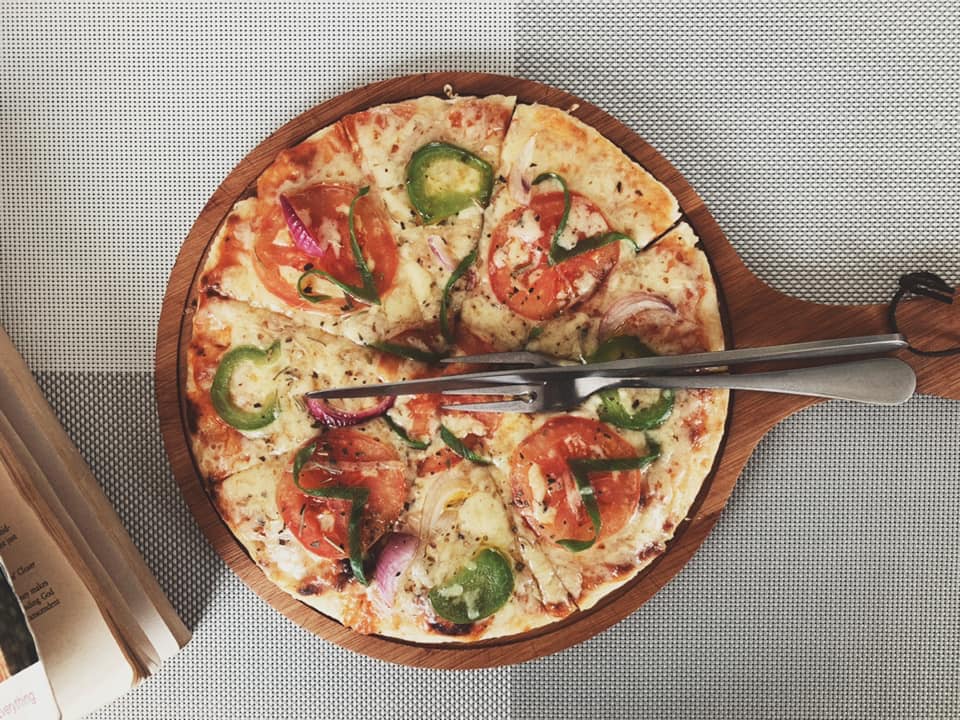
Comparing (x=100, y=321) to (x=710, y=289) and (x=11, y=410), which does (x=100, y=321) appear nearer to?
(x=11, y=410)

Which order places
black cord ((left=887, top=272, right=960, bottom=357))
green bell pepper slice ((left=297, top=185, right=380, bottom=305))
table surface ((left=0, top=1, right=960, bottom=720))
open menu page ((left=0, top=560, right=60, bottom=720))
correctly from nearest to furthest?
open menu page ((left=0, top=560, right=60, bottom=720))
green bell pepper slice ((left=297, top=185, right=380, bottom=305))
black cord ((left=887, top=272, right=960, bottom=357))
table surface ((left=0, top=1, right=960, bottom=720))

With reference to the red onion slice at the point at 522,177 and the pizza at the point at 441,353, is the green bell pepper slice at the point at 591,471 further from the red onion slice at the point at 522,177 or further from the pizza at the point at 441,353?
the red onion slice at the point at 522,177

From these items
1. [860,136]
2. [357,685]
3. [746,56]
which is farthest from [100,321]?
[860,136]

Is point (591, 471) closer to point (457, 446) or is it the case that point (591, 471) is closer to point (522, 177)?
point (457, 446)

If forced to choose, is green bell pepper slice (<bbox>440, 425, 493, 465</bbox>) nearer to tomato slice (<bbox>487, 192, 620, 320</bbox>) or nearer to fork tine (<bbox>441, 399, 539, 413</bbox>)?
fork tine (<bbox>441, 399, 539, 413</bbox>)

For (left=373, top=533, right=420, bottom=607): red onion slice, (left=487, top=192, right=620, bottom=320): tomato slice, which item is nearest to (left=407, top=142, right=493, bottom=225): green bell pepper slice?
(left=487, top=192, right=620, bottom=320): tomato slice

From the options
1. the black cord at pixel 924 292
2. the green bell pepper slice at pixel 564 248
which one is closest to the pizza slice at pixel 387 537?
the green bell pepper slice at pixel 564 248

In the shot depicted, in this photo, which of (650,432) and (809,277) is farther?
(809,277)
